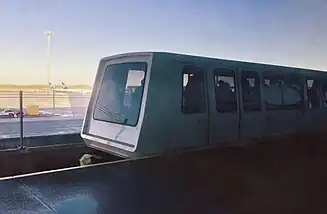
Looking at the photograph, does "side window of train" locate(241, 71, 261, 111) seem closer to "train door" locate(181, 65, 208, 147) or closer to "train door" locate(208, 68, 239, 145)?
"train door" locate(208, 68, 239, 145)

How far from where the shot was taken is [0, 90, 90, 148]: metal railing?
15.8 ft

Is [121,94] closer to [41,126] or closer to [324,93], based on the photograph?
[41,126]

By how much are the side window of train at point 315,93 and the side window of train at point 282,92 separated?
1.10 ft

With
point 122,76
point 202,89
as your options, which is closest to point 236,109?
point 202,89

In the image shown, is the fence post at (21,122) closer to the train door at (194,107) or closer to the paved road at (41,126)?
the paved road at (41,126)

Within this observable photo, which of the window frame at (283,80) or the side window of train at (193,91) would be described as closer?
the side window of train at (193,91)

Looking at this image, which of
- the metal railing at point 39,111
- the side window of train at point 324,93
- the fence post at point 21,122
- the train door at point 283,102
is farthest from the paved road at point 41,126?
the side window of train at point 324,93

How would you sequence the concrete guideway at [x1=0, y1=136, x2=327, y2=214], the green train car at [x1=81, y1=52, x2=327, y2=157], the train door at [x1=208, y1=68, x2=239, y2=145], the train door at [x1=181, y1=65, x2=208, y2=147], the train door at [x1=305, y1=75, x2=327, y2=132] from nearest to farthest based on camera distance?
the concrete guideway at [x1=0, y1=136, x2=327, y2=214] → the green train car at [x1=81, y1=52, x2=327, y2=157] → the train door at [x1=181, y1=65, x2=208, y2=147] → the train door at [x1=208, y1=68, x2=239, y2=145] → the train door at [x1=305, y1=75, x2=327, y2=132]

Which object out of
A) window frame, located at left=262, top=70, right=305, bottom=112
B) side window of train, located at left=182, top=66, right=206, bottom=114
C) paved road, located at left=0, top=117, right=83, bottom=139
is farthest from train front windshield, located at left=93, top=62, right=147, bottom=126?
window frame, located at left=262, top=70, right=305, bottom=112

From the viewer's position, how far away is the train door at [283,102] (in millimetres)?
4754

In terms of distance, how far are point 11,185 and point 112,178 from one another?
0.75 metres

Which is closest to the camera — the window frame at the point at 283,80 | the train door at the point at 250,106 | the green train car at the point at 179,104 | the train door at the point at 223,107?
the green train car at the point at 179,104

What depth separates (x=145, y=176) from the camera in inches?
109

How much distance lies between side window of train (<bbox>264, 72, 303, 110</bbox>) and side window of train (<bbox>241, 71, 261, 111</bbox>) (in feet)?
0.73
